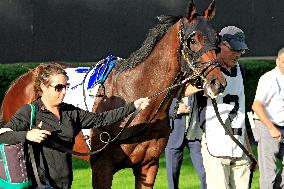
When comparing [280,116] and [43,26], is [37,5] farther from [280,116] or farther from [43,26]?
[280,116]

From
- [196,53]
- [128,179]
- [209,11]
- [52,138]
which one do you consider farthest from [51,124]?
[128,179]

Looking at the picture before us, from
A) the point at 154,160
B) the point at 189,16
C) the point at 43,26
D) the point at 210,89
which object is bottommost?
the point at 154,160

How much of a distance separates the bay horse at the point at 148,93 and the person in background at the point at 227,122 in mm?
801

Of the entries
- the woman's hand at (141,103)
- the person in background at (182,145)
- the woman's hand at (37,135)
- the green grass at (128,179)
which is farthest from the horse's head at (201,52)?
the green grass at (128,179)

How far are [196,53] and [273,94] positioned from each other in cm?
264

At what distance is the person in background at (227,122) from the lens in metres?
7.79

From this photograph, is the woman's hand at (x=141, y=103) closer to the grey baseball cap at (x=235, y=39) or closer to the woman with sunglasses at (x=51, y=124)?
the woman with sunglasses at (x=51, y=124)

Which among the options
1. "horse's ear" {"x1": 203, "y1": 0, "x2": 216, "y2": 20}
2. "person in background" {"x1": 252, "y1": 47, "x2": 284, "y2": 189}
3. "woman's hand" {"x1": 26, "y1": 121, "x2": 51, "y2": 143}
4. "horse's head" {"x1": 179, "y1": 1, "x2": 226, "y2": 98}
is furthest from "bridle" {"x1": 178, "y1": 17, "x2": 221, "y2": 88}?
"person in background" {"x1": 252, "y1": 47, "x2": 284, "y2": 189}

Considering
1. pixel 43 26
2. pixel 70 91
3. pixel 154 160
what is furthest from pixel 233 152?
pixel 43 26

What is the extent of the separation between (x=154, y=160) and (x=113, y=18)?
802 cm

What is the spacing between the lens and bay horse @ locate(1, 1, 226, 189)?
22.5 ft

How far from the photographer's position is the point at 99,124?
6473 mm

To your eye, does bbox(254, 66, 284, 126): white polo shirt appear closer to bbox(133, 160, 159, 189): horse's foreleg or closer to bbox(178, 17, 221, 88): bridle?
bbox(133, 160, 159, 189): horse's foreleg

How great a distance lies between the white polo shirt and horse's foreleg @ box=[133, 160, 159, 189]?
7.32 feet
